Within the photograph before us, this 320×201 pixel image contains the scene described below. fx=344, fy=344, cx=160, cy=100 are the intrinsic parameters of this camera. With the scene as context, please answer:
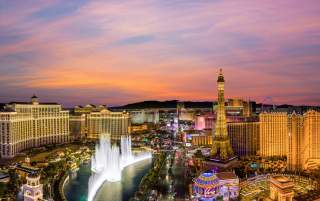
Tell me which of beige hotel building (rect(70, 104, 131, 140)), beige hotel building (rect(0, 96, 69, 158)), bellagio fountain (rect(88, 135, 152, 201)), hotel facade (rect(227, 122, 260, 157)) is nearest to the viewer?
bellagio fountain (rect(88, 135, 152, 201))

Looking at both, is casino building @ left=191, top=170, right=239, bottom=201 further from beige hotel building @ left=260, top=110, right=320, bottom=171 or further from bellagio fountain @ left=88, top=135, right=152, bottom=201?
beige hotel building @ left=260, top=110, right=320, bottom=171

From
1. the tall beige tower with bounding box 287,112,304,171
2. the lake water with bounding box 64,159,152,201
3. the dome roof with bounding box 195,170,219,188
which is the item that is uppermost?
the tall beige tower with bounding box 287,112,304,171

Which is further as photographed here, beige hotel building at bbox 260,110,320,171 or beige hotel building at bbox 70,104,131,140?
beige hotel building at bbox 70,104,131,140

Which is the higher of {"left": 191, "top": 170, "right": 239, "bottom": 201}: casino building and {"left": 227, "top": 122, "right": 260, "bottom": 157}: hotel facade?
{"left": 227, "top": 122, "right": 260, "bottom": 157}: hotel facade

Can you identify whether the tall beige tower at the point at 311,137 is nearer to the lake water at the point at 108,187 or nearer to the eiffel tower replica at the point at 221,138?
the eiffel tower replica at the point at 221,138

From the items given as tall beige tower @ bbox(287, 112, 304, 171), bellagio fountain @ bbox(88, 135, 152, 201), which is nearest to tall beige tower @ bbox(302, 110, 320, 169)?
tall beige tower @ bbox(287, 112, 304, 171)

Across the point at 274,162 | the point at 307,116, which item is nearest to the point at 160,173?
the point at 274,162

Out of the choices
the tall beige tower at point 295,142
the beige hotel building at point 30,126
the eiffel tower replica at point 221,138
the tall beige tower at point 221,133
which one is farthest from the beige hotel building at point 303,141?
the beige hotel building at point 30,126

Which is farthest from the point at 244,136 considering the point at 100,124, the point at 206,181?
the point at 100,124
